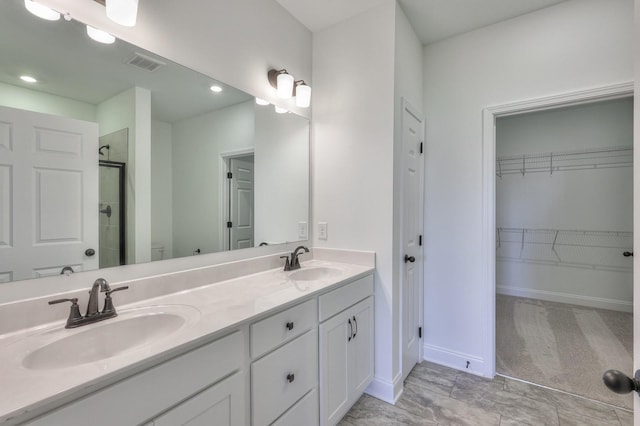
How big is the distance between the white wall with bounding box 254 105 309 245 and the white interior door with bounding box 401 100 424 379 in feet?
2.48

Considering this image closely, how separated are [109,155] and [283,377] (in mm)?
1225

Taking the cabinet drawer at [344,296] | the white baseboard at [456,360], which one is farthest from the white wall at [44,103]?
the white baseboard at [456,360]

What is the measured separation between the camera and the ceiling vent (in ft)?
4.27

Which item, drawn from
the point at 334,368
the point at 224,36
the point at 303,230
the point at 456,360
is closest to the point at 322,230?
the point at 303,230

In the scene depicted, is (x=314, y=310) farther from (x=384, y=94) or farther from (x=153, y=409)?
(x=384, y=94)

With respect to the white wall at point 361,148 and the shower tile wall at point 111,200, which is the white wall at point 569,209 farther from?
the shower tile wall at point 111,200

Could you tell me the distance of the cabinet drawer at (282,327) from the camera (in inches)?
45.4

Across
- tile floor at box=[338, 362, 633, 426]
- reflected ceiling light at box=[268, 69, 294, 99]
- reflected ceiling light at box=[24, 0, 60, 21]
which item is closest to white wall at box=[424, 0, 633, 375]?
tile floor at box=[338, 362, 633, 426]

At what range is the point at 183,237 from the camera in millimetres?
1507

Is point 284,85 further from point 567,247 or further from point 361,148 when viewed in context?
point 567,247

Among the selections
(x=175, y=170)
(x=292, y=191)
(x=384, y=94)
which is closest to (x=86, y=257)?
(x=175, y=170)

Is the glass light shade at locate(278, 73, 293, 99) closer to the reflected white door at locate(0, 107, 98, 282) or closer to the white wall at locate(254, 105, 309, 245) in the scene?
the white wall at locate(254, 105, 309, 245)

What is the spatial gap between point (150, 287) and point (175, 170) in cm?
59

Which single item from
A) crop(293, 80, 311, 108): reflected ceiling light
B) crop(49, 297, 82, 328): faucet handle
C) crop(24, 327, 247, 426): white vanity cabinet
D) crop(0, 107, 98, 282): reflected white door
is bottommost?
crop(24, 327, 247, 426): white vanity cabinet
